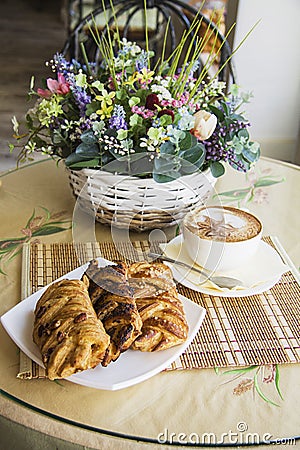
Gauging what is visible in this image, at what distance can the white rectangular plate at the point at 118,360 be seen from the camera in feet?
2.94

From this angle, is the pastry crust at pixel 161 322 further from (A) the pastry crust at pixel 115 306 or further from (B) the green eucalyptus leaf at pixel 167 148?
(B) the green eucalyptus leaf at pixel 167 148

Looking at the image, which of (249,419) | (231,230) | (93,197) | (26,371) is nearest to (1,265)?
(93,197)

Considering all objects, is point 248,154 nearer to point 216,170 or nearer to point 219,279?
point 216,170

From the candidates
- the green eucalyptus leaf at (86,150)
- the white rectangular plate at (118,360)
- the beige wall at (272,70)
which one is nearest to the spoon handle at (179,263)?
the white rectangular plate at (118,360)

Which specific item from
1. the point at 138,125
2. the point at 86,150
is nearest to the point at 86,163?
the point at 86,150

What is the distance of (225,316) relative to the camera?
109 centimetres

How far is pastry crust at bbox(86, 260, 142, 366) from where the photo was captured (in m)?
0.91

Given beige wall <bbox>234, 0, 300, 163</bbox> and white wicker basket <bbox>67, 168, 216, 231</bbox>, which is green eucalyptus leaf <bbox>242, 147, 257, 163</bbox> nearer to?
white wicker basket <bbox>67, 168, 216, 231</bbox>

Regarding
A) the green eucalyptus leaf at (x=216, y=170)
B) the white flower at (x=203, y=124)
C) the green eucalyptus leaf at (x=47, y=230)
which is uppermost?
the white flower at (x=203, y=124)

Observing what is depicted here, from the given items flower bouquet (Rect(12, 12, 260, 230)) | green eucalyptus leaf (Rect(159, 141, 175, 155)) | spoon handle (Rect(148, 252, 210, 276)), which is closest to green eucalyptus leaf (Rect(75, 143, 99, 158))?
flower bouquet (Rect(12, 12, 260, 230))

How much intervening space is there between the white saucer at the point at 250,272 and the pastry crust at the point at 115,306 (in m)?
0.16

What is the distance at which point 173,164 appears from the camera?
1217 millimetres

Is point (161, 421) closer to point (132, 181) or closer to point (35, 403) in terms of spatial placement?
point (35, 403)

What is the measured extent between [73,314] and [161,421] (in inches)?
7.9
